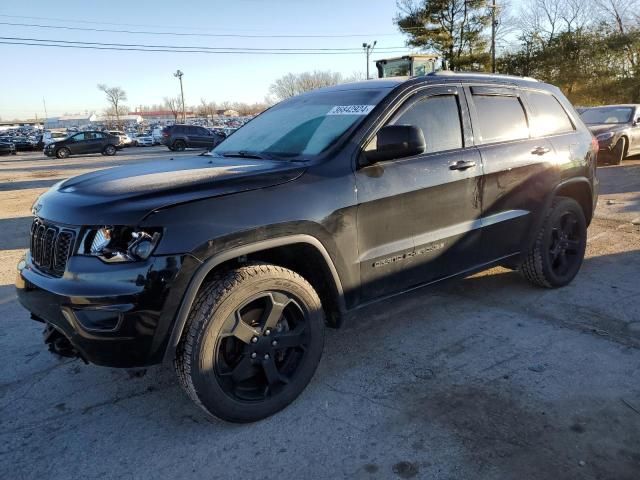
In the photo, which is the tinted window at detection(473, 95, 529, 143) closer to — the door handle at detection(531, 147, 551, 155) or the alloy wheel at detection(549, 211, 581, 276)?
the door handle at detection(531, 147, 551, 155)

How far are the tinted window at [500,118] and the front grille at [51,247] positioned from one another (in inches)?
112

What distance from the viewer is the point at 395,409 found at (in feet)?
9.43

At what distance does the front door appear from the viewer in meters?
3.11

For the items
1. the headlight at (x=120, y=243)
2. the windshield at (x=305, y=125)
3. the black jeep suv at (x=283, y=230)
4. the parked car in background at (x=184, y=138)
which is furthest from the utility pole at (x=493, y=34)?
the headlight at (x=120, y=243)

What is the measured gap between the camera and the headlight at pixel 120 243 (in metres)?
2.34

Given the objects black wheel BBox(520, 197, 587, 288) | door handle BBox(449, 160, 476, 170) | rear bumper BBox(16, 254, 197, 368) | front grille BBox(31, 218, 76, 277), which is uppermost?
door handle BBox(449, 160, 476, 170)

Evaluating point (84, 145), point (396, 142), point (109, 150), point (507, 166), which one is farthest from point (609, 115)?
point (84, 145)

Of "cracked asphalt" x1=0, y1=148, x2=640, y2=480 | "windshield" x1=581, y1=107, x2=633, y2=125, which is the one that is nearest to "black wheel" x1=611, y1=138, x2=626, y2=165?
"windshield" x1=581, y1=107, x2=633, y2=125

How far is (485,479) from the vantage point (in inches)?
90.6

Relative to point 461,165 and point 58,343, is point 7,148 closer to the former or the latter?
point 58,343

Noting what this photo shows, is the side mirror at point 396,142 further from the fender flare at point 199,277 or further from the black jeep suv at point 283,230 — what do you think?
the fender flare at point 199,277

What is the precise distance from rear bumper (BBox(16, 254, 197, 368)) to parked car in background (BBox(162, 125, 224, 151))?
93.2 feet

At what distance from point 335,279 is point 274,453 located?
0.98m

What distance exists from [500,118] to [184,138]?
2800 cm
